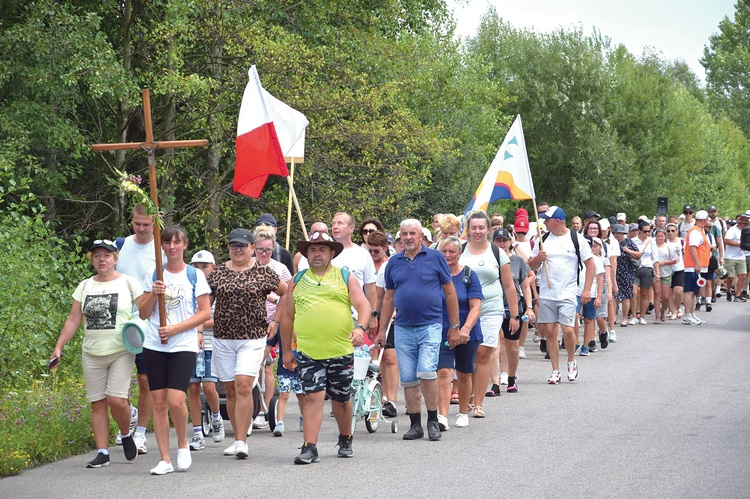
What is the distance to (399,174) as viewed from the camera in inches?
930

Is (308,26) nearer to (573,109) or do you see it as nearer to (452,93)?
(452,93)

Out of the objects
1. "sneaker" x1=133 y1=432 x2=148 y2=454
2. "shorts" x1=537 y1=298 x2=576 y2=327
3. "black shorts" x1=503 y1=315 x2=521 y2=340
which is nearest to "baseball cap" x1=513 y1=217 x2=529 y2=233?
"shorts" x1=537 y1=298 x2=576 y2=327

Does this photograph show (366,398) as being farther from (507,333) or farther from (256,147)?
(507,333)

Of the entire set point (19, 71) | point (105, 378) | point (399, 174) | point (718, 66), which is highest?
point (718, 66)

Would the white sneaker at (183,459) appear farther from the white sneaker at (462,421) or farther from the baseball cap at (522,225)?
the baseball cap at (522,225)

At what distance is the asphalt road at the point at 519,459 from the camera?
7.83 m

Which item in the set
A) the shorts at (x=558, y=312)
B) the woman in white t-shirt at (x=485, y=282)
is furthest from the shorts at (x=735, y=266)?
the woman in white t-shirt at (x=485, y=282)

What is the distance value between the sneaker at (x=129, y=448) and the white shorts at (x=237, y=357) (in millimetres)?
854

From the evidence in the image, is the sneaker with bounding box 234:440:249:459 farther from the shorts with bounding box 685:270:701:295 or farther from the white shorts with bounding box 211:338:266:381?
the shorts with bounding box 685:270:701:295

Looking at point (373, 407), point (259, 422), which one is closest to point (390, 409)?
point (373, 407)

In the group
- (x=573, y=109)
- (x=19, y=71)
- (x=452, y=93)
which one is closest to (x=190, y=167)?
(x=19, y=71)

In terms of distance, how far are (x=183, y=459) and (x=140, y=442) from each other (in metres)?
1.10

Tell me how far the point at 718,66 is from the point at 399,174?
79.3m

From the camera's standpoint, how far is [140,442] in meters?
9.67
